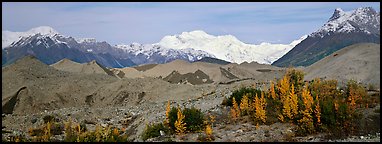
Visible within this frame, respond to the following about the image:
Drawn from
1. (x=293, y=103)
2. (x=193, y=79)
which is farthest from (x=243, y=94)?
(x=193, y=79)

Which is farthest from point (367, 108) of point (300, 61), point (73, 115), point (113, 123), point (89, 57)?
point (89, 57)

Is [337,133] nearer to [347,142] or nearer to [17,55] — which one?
[347,142]

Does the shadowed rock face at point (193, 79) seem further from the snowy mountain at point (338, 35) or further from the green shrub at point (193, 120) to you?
the snowy mountain at point (338, 35)

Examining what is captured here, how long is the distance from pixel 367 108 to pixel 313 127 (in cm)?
305

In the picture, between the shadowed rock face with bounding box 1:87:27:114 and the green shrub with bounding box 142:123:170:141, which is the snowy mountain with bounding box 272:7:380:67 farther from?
the green shrub with bounding box 142:123:170:141

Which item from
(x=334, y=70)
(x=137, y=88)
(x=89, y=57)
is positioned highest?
(x=334, y=70)

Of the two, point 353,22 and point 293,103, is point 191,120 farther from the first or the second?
point 353,22

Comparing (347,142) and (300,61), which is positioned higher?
(347,142)

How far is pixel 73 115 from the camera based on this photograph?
74.6ft

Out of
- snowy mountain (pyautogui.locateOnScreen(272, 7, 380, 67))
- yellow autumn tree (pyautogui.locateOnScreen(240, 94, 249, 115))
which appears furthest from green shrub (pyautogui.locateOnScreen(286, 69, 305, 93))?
snowy mountain (pyautogui.locateOnScreen(272, 7, 380, 67))

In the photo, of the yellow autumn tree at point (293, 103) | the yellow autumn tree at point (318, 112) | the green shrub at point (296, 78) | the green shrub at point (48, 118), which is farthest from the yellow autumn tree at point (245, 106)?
the green shrub at point (48, 118)

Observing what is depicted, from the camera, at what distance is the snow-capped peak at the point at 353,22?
127 m

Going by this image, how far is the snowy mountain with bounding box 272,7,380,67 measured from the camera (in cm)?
11733

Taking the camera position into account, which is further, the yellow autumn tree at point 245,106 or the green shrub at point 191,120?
the yellow autumn tree at point 245,106
